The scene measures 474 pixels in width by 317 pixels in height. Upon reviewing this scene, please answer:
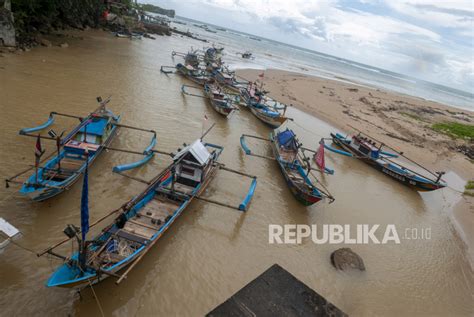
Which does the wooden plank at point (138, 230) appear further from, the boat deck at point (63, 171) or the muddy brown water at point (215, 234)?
the boat deck at point (63, 171)

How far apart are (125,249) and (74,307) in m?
1.86

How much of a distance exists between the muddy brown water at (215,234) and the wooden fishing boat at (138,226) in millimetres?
795

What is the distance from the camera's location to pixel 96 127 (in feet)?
45.9

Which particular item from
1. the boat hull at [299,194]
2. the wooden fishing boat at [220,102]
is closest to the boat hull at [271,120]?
the wooden fishing boat at [220,102]

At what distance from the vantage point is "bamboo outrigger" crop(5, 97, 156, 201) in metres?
9.59

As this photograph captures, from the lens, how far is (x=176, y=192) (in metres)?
11.4

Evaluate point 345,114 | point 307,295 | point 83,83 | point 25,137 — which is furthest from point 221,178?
point 345,114

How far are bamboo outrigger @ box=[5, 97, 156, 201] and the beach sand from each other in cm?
1848

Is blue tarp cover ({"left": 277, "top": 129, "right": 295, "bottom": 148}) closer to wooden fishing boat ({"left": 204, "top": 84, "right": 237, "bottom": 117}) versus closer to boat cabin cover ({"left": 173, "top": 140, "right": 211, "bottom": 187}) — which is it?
wooden fishing boat ({"left": 204, "top": 84, "right": 237, "bottom": 117})

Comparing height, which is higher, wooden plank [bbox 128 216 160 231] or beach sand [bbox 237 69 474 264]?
beach sand [bbox 237 69 474 264]

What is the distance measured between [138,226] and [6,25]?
26.7 meters

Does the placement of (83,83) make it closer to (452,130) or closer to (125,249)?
(125,249)

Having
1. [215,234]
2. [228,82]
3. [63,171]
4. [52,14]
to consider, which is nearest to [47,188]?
[63,171]

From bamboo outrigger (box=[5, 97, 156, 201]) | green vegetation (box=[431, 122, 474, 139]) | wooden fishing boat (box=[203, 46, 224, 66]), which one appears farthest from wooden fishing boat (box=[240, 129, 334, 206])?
wooden fishing boat (box=[203, 46, 224, 66])
